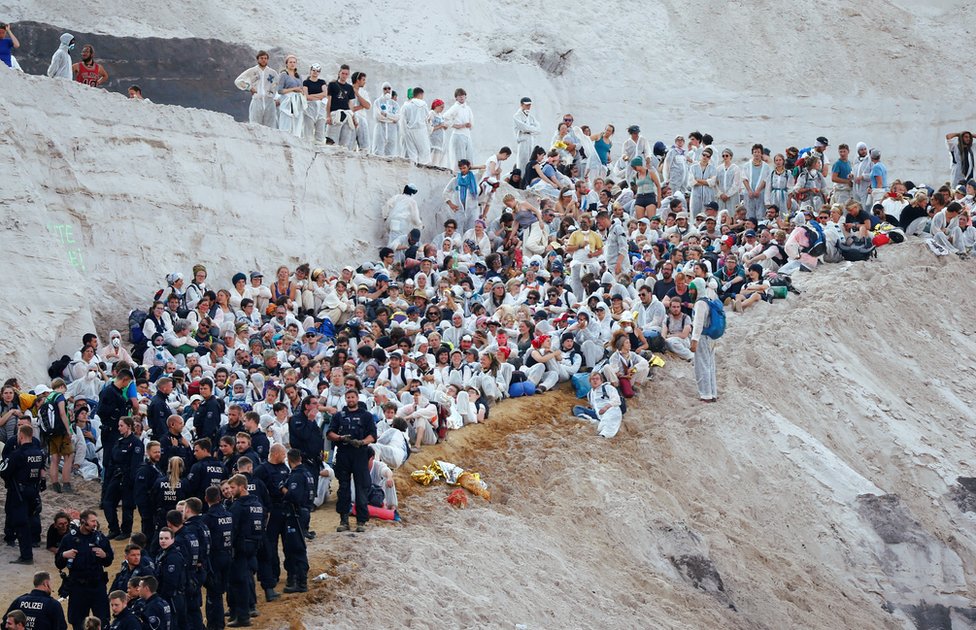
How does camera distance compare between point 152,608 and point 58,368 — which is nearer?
point 152,608

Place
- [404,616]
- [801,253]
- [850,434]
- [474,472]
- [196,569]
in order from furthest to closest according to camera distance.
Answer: [801,253] < [850,434] < [474,472] < [404,616] < [196,569]

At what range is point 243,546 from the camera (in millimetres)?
14430

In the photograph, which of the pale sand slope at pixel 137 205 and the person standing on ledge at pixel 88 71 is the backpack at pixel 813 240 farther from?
the person standing on ledge at pixel 88 71

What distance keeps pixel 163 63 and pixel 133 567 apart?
22.1m

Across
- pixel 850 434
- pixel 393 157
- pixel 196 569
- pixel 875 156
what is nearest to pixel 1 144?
pixel 393 157

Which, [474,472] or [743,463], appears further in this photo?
[743,463]

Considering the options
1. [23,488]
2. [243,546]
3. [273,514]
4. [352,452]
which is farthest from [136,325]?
[243,546]

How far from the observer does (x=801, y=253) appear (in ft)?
84.8

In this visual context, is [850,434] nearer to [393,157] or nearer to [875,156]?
[875,156]

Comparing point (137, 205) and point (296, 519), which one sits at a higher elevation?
point (137, 205)

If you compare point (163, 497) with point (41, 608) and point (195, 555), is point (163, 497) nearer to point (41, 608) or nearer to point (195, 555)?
point (195, 555)

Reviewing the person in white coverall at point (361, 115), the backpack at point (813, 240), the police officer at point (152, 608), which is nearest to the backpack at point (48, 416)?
the police officer at point (152, 608)

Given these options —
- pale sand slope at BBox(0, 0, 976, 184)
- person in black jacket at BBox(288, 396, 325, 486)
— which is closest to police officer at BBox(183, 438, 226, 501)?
person in black jacket at BBox(288, 396, 325, 486)

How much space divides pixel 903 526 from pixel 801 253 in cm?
644
